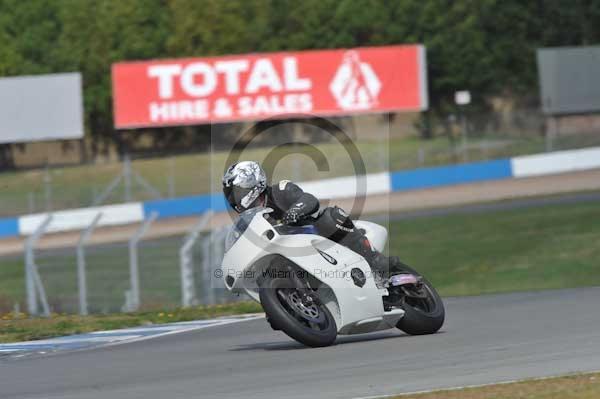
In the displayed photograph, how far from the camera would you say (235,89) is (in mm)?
41625

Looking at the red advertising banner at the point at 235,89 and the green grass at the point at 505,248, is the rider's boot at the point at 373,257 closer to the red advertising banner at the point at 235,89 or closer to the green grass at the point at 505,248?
the green grass at the point at 505,248

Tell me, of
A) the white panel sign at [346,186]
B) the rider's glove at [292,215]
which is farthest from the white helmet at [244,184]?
the white panel sign at [346,186]

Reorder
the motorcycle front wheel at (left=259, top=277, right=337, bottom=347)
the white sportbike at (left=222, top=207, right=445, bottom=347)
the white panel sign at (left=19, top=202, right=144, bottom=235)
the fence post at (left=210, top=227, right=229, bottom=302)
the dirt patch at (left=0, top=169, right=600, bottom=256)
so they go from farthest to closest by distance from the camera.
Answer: the dirt patch at (left=0, top=169, right=600, bottom=256) → the white panel sign at (left=19, top=202, right=144, bottom=235) → the fence post at (left=210, top=227, right=229, bottom=302) → the white sportbike at (left=222, top=207, right=445, bottom=347) → the motorcycle front wheel at (left=259, top=277, right=337, bottom=347)

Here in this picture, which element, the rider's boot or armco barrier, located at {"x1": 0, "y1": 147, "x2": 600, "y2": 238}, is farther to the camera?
armco barrier, located at {"x1": 0, "y1": 147, "x2": 600, "y2": 238}

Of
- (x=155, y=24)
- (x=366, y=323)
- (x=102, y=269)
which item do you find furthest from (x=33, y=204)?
(x=366, y=323)

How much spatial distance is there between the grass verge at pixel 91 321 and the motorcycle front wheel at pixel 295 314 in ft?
13.2

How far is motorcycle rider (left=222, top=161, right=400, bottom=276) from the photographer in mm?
9234

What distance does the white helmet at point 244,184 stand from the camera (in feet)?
30.3

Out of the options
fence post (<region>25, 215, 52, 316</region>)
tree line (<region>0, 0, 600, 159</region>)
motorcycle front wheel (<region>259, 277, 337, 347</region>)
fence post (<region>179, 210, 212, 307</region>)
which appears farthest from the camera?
tree line (<region>0, 0, 600, 159</region>)

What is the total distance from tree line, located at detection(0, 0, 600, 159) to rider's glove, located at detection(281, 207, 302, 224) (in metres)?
41.5

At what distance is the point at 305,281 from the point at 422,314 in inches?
50.3

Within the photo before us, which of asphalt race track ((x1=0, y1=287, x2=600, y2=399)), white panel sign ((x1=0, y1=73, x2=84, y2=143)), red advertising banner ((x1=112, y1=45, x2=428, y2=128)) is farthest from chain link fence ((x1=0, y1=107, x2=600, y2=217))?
asphalt race track ((x1=0, y1=287, x2=600, y2=399))

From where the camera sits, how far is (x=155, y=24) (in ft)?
172

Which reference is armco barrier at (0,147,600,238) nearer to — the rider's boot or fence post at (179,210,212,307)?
fence post at (179,210,212,307)
